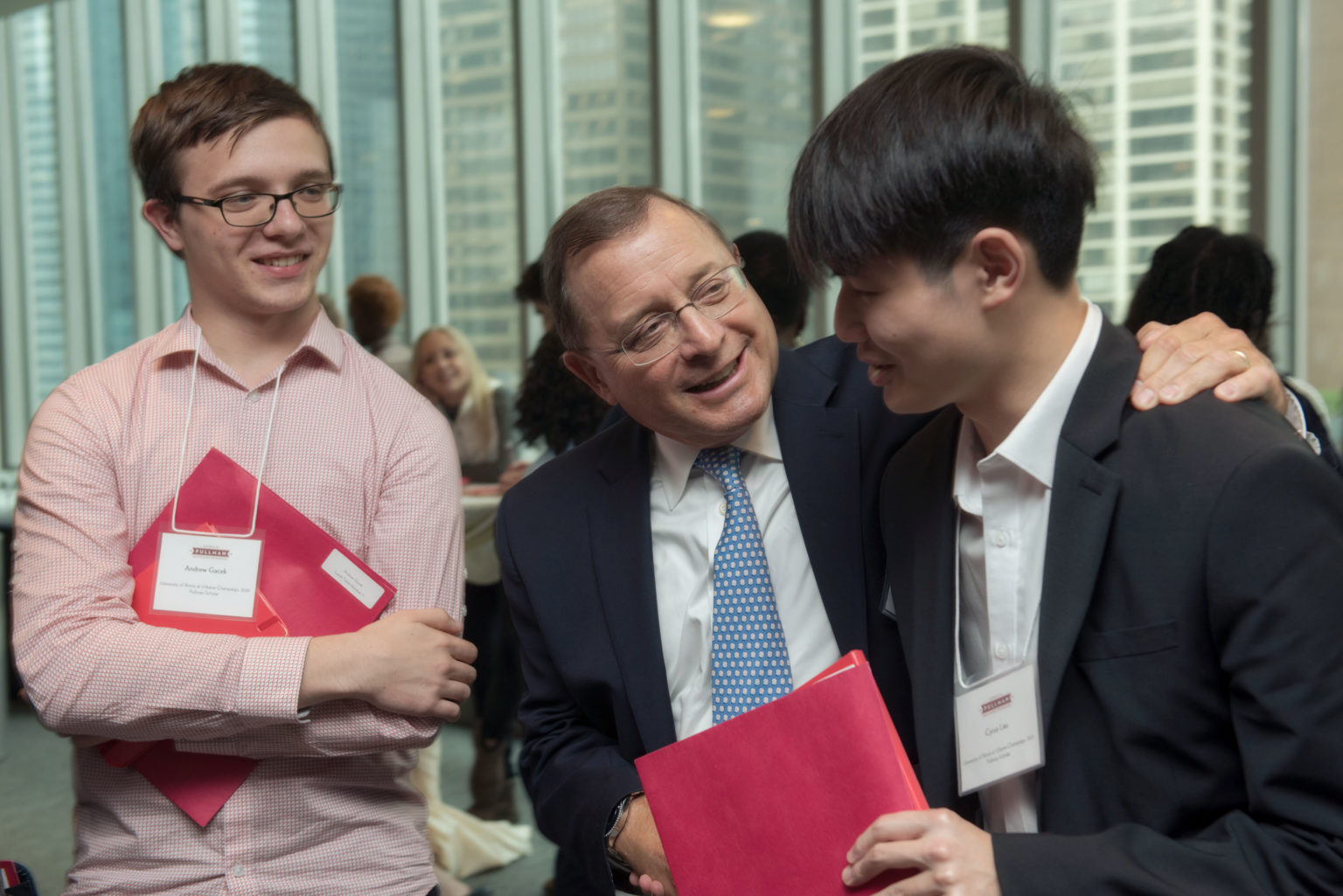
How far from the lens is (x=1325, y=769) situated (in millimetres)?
957

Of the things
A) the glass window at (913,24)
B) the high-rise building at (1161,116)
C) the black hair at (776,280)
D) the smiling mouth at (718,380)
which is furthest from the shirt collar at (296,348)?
the glass window at (913,24)

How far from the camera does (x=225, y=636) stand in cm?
138

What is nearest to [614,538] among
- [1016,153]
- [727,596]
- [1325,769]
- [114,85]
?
[727,596]

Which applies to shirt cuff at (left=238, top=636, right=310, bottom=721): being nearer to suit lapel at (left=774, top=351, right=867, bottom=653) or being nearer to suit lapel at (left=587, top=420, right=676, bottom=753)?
suit lapel at (left=587, top=420, right=676, bottom=753)

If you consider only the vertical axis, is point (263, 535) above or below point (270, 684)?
above

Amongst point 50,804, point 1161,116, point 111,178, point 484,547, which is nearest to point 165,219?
point 484,547

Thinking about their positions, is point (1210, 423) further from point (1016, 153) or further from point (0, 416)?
point (0, 416)

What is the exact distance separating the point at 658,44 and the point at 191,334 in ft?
20.3

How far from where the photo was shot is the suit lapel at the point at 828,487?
4.73 ft

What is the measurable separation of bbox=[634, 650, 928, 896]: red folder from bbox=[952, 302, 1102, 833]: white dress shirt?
0.54 ft

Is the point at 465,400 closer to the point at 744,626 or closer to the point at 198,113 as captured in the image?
the point at 198,113

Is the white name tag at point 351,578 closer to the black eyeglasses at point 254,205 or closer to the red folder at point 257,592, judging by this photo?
the red folder at point 257,592

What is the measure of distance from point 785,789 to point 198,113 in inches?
43.9

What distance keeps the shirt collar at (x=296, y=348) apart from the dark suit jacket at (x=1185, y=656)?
3.24 ft
